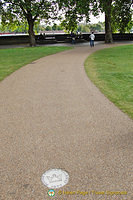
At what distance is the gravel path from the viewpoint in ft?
10.2

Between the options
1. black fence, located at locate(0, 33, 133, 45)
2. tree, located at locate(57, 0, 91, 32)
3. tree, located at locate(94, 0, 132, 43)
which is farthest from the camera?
black fence, located at locate(0, 33, 133, 45)

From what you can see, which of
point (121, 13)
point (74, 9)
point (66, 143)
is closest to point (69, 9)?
point (74, 9)

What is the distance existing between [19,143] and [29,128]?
72 cm

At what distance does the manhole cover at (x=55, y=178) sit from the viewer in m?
3.16

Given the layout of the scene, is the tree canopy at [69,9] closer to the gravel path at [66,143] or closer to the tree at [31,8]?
the tree at [31,8]

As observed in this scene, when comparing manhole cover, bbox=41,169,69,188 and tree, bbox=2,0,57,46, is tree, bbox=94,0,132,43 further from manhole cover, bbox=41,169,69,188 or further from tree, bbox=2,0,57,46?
manhole cover, bbox=41,169,69,188

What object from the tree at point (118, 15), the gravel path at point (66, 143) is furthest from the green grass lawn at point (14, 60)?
the tree at point (118, 15)

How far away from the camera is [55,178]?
3.28m

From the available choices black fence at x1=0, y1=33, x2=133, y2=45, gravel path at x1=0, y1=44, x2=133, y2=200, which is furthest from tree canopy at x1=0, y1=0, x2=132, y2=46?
gravel path at x1=0, y1=44, x2=133, y2=200

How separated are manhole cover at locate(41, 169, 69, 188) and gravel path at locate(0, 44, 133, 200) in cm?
8

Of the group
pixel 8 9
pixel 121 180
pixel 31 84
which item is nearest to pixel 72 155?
pixel 121 180

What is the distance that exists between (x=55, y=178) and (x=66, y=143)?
108 cm

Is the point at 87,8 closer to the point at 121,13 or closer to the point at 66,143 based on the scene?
the point at 121,13

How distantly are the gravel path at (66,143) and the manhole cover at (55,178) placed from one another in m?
0.08
